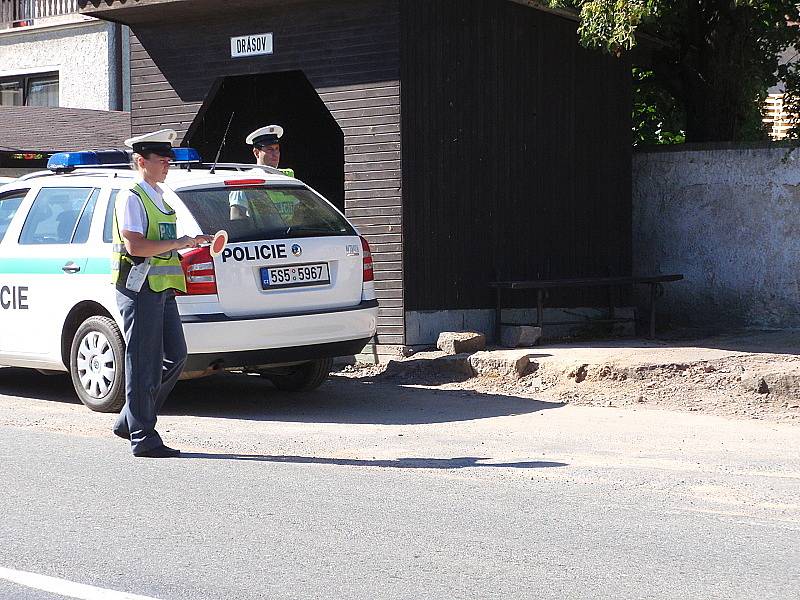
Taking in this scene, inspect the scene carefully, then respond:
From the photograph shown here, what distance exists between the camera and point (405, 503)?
6.71 metres

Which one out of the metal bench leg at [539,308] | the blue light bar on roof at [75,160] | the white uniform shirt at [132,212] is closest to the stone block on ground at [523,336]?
the metal bench leg at [539,308]

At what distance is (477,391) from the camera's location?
36.0 ft

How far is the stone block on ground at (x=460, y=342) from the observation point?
11.9m

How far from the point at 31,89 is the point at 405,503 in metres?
18.1

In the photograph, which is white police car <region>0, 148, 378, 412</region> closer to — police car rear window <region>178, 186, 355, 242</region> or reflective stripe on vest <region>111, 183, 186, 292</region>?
police car rear window <region>178, 186, 355, 242</region>

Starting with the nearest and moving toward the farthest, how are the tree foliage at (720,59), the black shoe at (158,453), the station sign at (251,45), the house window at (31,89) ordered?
the black shoe at (158,453)
the station sign at (251,45)
the tree foliage at (720,59)
the house window at (31,89)

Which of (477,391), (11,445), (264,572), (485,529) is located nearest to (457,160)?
(477,391)

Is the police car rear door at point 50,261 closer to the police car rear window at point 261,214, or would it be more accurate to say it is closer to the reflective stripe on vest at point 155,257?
the police car rear window at point 261,214

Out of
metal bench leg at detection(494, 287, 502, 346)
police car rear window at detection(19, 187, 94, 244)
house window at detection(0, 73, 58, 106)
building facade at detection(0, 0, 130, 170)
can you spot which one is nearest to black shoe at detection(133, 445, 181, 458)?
police car rear window at detection(19, 187, 94, 244)

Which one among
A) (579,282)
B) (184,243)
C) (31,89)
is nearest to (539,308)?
(579,282)

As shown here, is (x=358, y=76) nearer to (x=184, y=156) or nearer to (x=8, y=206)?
(x=184, y=156)

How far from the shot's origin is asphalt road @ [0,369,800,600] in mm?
5316

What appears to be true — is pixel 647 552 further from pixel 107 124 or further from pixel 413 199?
pixel 107 124

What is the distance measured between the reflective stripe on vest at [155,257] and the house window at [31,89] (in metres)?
15.4
